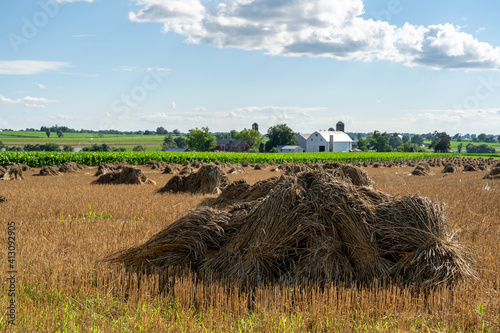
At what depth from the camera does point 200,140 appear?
13475 centimetres

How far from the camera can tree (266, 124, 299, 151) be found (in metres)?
136

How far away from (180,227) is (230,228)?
0.87 metres

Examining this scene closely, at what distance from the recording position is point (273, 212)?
679 centimetres

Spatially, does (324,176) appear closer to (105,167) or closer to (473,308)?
(473,308)

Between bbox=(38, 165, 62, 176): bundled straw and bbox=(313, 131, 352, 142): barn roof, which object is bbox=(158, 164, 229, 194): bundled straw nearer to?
bbox=(38, 165, 62, 176): bundled straw

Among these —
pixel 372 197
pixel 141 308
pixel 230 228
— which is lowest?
pixel 141 308

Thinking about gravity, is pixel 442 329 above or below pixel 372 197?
below

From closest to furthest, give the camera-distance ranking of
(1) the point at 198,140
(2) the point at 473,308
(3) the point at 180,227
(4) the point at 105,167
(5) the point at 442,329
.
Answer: (5) the point at 442,329
(2) the point at 473,308
(3) the point at 180,227
(4) the point at 105,167
(1) the point at 198,140

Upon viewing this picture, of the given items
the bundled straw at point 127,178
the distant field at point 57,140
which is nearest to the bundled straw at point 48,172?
the bundled straw at point 127,178

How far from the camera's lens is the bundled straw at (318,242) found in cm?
624

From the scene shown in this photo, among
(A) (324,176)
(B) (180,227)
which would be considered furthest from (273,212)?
(B) (180,227)

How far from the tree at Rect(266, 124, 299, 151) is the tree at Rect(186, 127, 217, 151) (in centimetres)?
1953

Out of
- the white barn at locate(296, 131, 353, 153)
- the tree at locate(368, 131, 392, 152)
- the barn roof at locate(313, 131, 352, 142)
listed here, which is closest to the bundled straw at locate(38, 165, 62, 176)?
the white barn at locate(296, 131, 353, 153)

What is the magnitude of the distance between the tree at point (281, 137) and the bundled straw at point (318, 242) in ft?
423
